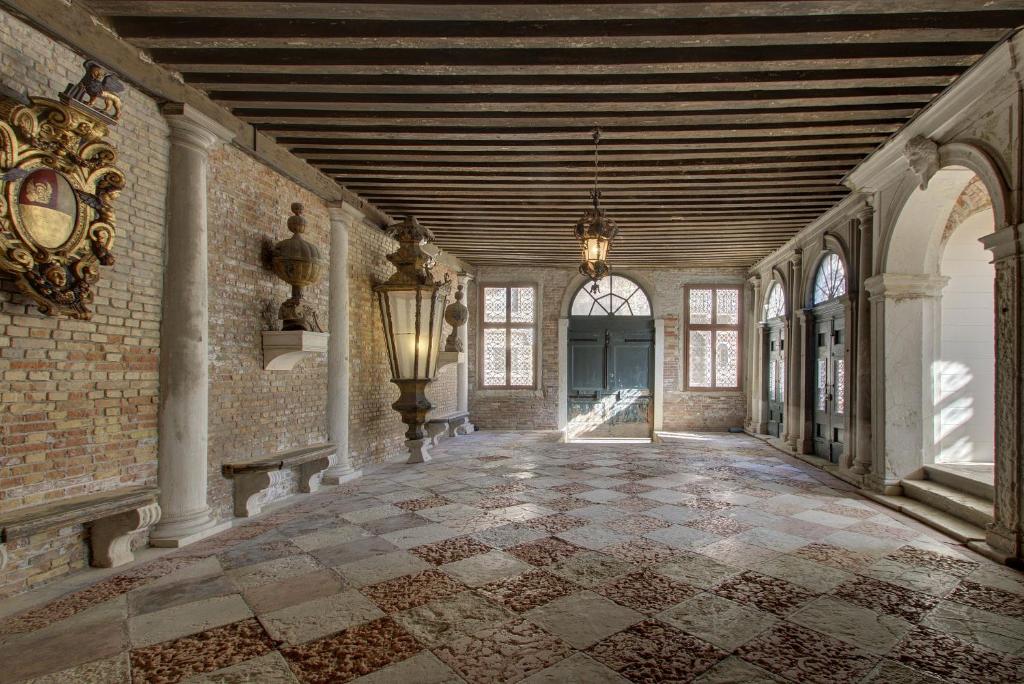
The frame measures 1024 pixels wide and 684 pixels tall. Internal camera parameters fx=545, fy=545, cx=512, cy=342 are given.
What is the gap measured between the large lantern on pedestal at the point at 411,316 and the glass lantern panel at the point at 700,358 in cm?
654

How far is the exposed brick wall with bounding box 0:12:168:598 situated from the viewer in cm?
314

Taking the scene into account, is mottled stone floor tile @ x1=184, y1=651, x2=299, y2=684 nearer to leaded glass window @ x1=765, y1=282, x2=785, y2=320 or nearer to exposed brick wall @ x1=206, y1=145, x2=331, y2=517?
exposed brick wall @ x1=206, y1=145, x2=331, y2=517

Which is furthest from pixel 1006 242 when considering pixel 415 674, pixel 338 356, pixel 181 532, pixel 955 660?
pixel 181 532

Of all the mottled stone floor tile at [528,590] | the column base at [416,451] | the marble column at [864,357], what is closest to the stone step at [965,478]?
the marble column at [864,357]

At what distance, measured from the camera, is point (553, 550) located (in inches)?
155

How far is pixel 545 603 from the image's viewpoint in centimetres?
307

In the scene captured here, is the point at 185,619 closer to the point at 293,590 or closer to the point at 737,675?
the point at 293,590

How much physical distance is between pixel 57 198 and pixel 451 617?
3244mm

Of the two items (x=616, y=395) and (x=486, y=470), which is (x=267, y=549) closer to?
(x=486, y=470)

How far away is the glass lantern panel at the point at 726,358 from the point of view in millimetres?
11711

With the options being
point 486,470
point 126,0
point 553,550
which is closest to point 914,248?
point 553,550

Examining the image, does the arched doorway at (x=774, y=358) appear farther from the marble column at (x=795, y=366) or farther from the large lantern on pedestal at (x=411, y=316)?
the large lantern on pedestal at (x=411, y=316)

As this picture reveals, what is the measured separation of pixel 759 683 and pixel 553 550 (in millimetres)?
1787

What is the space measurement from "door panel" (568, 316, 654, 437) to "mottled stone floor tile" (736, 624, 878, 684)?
9.02m
